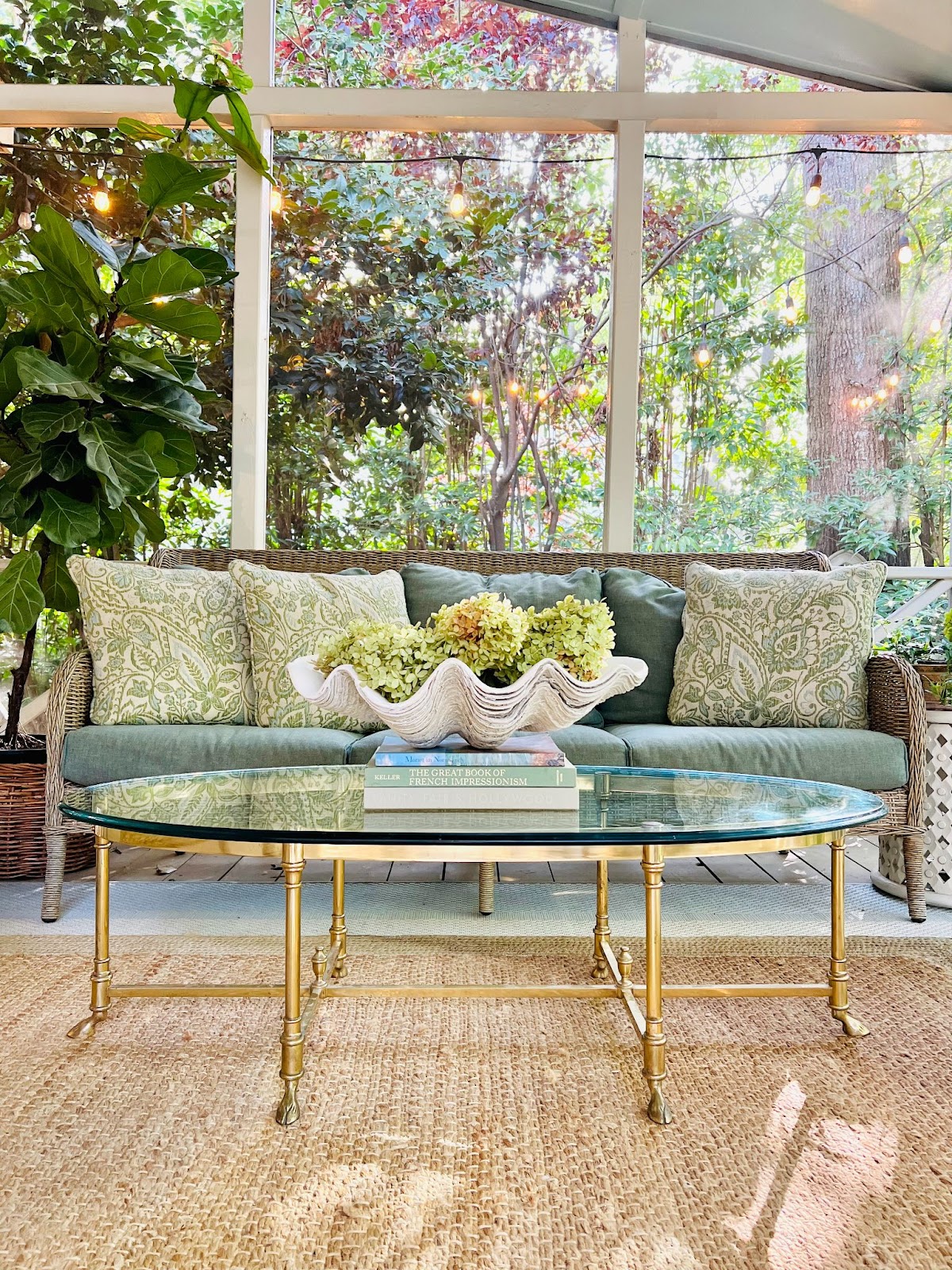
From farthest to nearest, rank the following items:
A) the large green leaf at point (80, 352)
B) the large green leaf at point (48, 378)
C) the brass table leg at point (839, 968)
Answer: the large green leaf at point (80, 352), the large green leaf at point (48, 378), the brass table leg at point (839, 968)

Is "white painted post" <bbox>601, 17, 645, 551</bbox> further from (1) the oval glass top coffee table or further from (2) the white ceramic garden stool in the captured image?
(1) the oval glass top coffee table

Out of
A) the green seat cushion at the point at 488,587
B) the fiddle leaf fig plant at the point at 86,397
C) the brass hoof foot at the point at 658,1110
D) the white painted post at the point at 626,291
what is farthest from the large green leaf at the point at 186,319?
the brass hoof foot at the point at 658,1110

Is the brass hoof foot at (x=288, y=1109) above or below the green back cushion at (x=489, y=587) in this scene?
below

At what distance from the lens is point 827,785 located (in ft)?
5.44

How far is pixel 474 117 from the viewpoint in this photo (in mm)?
3275

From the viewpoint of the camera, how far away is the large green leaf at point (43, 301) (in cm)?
249

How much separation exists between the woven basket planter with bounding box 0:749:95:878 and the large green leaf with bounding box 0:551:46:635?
35cm

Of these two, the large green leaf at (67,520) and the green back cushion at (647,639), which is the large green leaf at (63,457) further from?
the green back cushion at (647,639)

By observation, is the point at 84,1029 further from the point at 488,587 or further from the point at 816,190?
the point at 816,190

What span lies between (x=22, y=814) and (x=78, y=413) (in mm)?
1109

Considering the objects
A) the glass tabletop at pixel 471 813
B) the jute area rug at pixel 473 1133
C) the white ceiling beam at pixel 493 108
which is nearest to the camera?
the jute area rug at pixel 473 1133

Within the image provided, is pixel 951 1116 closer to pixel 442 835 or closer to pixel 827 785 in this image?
pixel 827 785

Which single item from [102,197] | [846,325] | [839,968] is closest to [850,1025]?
[839,968]

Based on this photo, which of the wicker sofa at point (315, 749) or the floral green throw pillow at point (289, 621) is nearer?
the wicker sofa at point (315, 749)
